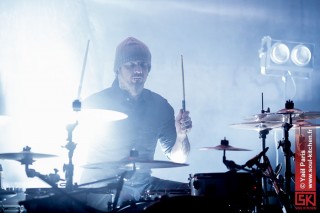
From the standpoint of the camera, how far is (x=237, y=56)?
5961 mm

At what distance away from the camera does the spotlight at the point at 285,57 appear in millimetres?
5930

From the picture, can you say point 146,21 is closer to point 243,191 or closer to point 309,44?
point 309,44

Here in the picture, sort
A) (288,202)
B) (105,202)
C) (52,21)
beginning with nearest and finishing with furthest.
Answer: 1. (105,202)
2. (288,202)
3. (52,21)

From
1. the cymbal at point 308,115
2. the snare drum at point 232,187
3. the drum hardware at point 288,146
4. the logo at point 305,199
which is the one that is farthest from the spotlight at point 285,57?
the snare drum at point 232,187

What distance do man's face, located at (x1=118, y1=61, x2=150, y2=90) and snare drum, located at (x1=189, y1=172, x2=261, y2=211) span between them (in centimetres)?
131

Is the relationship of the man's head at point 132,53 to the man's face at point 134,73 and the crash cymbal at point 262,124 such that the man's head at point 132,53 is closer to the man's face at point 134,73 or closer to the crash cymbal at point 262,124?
the man's face at point 134,73

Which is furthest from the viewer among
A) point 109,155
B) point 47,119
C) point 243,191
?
point 109,155

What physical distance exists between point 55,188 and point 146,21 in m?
3.73

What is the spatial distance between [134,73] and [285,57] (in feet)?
9.49

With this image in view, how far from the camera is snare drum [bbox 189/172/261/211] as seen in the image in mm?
2934

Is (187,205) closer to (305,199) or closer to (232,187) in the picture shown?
(232,187)

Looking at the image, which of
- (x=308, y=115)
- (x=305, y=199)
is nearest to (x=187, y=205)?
(x=308, y=115)

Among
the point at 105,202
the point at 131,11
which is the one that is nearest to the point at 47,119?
the point at 105,202

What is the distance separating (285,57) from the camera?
5.98 metres
